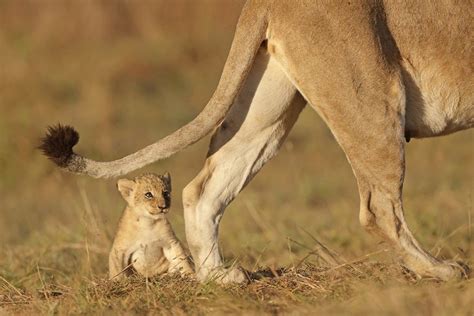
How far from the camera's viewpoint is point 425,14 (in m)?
5.71

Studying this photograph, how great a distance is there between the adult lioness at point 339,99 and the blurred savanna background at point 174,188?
351mm

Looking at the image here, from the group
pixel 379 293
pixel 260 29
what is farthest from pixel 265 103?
pixel 379 293

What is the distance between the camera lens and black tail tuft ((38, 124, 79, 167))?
551 cm

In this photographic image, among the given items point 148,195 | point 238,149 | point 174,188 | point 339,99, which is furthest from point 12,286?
point 174,188

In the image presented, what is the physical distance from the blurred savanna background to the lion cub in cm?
23

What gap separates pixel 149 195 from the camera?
18.9ft

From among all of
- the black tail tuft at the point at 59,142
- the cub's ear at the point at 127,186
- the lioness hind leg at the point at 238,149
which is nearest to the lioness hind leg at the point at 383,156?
the lioness hind leg at the point at 238,149

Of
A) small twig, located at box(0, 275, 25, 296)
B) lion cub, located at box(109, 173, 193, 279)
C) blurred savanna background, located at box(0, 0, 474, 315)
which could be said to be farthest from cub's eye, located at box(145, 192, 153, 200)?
small twig, located at box(0, 275, 25, 296)

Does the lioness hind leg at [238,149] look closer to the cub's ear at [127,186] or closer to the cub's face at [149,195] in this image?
the cub's face at [149,195]

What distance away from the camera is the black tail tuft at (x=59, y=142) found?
217 inches

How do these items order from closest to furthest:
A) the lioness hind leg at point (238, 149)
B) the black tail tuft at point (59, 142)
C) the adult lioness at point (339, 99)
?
the adult lioness at point (339, 99)
the black tail tuft at point (59, 142)
the lioness hind leg at point (238, 149)

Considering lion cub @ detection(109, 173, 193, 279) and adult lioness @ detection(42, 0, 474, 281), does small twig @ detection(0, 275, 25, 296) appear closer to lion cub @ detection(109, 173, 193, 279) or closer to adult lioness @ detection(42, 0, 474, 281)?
lion cub @ detection(109, 173, 193, 279)

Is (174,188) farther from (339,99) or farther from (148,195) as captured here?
(339,99)

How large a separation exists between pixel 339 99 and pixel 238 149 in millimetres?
678
